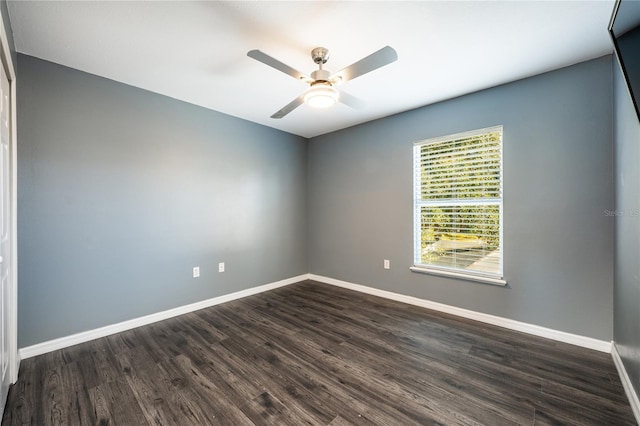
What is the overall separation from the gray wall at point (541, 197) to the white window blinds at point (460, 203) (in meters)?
0.10

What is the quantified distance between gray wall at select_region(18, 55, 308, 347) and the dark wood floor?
42 cm

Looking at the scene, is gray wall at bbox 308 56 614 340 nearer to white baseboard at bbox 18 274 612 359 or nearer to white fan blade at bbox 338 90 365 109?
white baseboard at bbox 18 274 612 359

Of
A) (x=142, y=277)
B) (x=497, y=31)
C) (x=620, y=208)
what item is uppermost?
(x=497, y=31)

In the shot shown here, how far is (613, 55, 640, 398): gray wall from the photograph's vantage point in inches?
61.8

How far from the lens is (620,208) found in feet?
6.41

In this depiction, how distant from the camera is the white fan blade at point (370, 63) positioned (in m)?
1.58

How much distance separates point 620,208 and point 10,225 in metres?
4.30

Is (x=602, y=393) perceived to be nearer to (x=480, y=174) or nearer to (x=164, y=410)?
(x=480, y=174)

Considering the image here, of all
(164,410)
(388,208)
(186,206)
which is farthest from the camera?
(388,208)

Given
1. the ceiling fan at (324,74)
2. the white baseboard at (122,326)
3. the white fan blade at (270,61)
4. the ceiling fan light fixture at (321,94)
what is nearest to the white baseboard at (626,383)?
the ceiling fan at (324,74)

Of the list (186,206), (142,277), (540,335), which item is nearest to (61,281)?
(142,277)

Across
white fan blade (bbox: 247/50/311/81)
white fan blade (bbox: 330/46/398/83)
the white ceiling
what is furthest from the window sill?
white fan blade (bbox: 247/50/311/81)

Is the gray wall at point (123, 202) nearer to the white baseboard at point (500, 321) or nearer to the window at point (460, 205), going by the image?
the white baseboard at point (500, 321)

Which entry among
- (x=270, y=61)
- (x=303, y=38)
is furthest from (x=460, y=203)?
(x=270, y=61)
